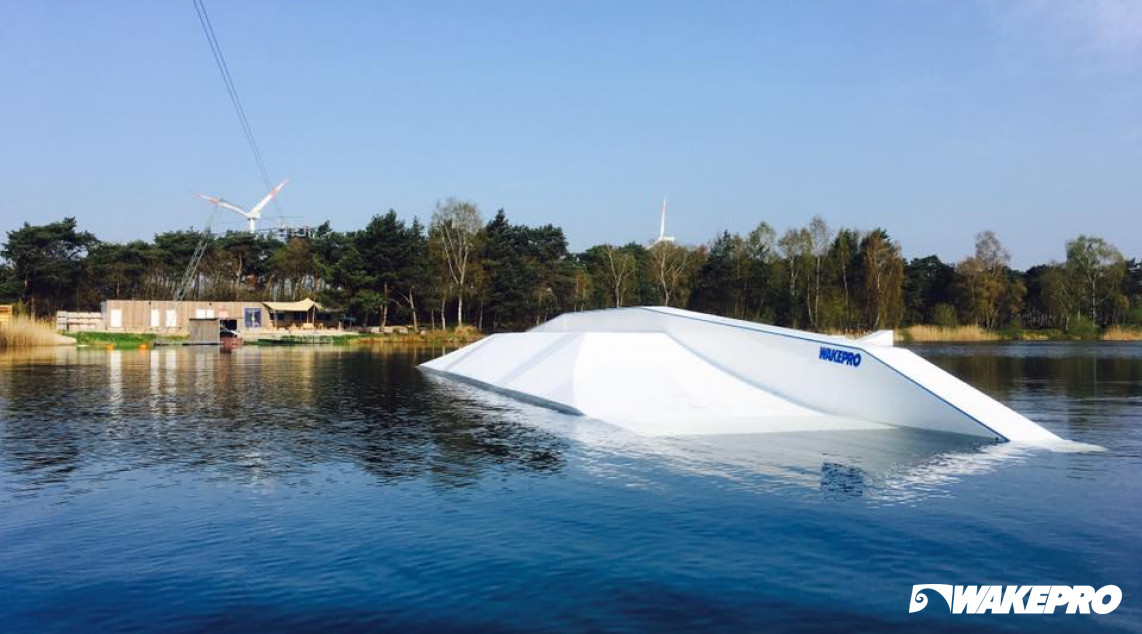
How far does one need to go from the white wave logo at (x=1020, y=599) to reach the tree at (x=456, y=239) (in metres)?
78.4

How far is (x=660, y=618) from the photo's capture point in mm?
7453

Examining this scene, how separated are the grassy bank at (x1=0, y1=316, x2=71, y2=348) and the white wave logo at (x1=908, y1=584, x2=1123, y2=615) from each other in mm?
67561

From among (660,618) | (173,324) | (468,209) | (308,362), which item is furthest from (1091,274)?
(660,618)

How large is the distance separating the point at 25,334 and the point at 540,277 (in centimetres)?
5324

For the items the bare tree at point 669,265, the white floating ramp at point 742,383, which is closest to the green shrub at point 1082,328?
the bare tree at point 669,265

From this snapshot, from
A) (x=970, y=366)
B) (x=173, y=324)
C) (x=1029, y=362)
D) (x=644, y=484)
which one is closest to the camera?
(x=644, y=484)

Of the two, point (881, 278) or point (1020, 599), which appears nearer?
point (1020, 599)

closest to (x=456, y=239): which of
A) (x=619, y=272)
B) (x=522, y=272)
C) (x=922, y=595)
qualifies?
(x=522, y=272)

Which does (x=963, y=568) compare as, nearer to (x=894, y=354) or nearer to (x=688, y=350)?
(x=894, y=354)

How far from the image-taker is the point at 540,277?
98750mm

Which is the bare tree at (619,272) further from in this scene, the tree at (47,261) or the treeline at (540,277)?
the tree at (47,261)

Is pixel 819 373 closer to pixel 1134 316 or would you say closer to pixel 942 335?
pixel 942 335

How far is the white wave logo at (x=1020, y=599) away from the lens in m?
7.80

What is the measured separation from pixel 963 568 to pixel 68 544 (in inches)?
407
